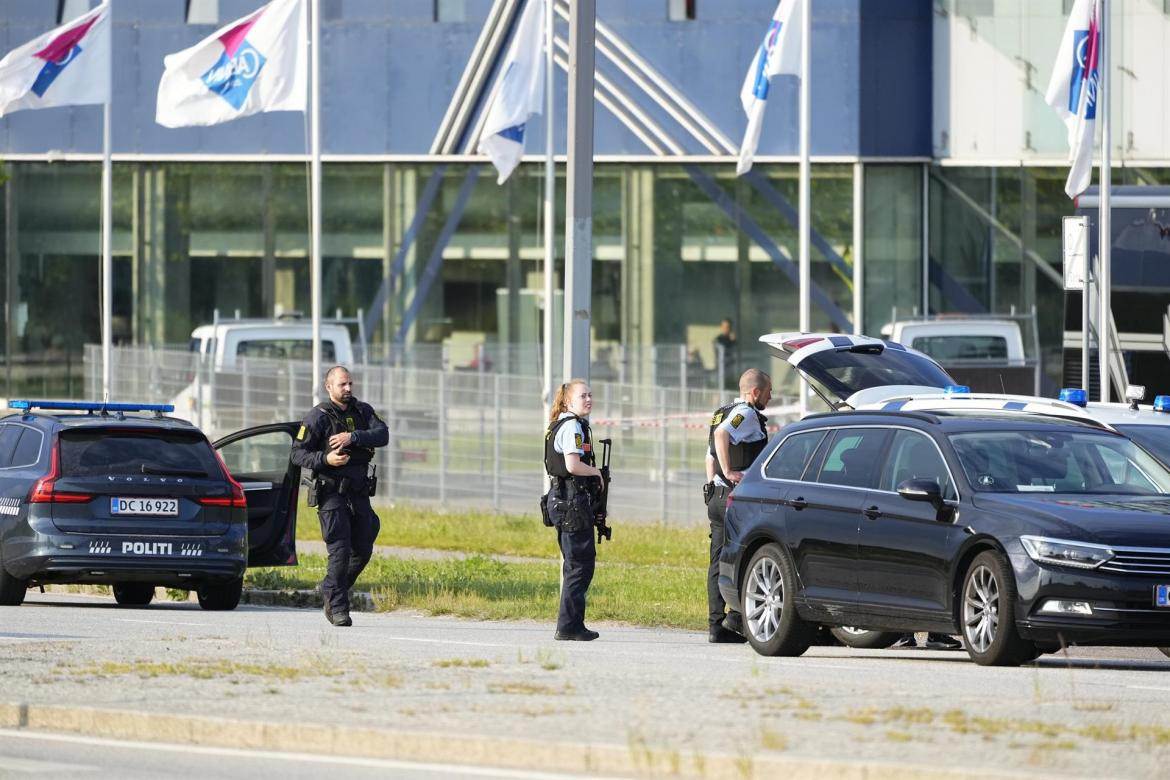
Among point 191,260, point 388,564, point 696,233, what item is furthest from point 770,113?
point 388,564

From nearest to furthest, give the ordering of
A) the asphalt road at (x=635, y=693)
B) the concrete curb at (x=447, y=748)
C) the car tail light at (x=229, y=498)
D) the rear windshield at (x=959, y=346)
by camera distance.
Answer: the concrete curb at (x=447, y=748)
the asphalt road at (x=635, y=693)
the car tail light at (x=229, y=498)
the rear windshield at (x=959, y=346)

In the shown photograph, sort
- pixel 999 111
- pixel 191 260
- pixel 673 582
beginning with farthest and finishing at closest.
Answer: pixel 191 260
pixel 999 111
pixel 673 582

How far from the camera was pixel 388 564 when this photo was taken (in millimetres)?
21250

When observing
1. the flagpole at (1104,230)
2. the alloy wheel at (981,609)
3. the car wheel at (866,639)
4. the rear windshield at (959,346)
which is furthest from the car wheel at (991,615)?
the rear windshield at (959,346)

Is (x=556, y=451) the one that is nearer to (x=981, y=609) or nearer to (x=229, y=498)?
(x=981, y=609)

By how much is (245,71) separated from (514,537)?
Result: 20.7 ft

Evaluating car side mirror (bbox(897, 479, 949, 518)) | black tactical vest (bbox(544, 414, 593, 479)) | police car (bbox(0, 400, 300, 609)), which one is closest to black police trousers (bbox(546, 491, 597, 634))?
black tactical vest (bbox(544, 414, 593, 479))

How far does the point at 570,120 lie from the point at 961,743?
9.47m

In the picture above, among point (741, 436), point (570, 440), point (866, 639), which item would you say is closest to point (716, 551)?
point (741, 436)

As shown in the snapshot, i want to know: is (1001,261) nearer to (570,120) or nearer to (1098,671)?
(570,120)

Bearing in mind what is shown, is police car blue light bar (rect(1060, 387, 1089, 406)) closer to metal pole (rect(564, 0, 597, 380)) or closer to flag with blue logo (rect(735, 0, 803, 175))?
metal pole (rect(564, 0, 597, 380))

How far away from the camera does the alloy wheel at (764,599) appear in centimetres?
1443

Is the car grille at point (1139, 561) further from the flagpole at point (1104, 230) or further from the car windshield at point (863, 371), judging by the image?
the flagpole at point (1104, 230)

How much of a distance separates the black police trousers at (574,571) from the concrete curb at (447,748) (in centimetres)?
508
